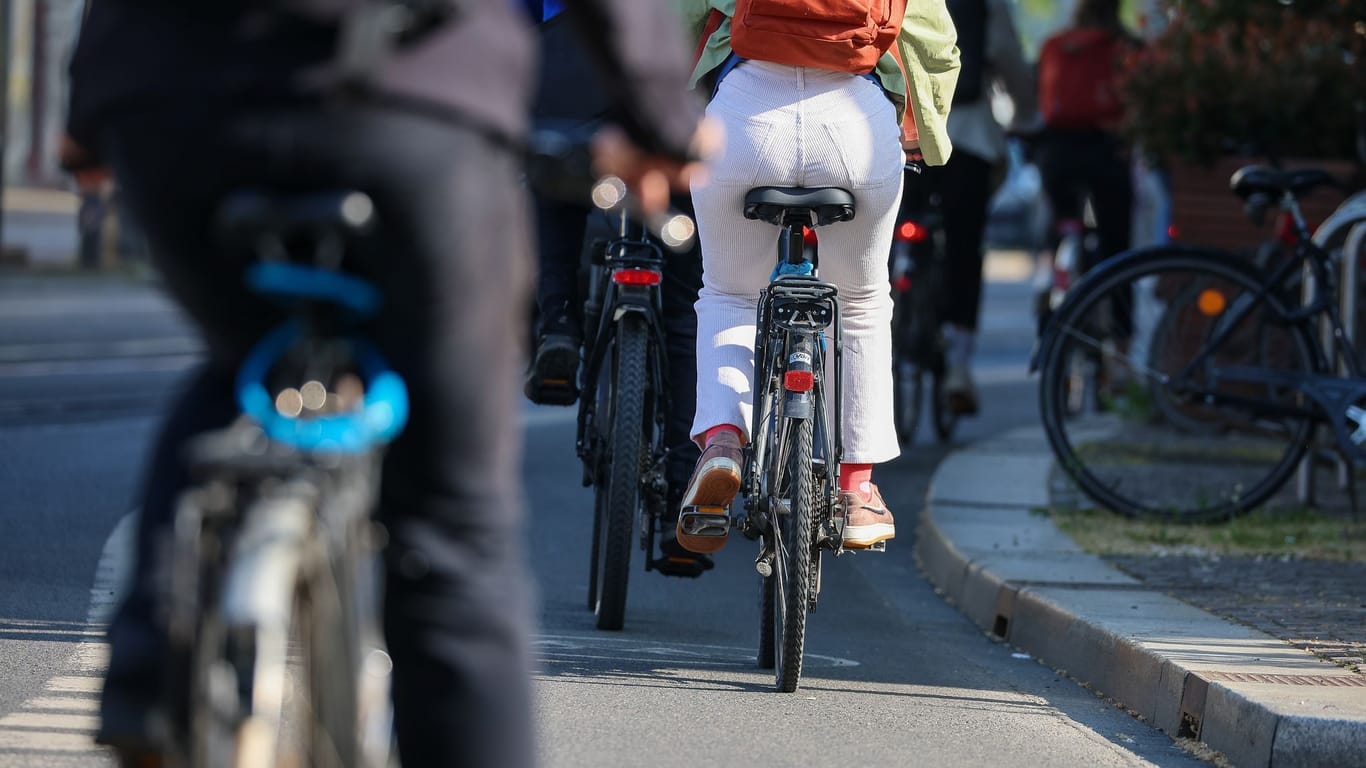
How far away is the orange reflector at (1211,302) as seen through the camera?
7.41 meters

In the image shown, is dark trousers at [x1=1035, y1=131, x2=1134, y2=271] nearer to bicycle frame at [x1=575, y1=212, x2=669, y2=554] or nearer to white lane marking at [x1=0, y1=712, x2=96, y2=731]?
bicycle frame at [x1=575, y1=212, x2=669, y2=554]

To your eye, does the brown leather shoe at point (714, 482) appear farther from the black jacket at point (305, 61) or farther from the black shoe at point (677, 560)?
the black jacket at point (305, 61)

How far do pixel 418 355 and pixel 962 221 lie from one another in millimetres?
7819

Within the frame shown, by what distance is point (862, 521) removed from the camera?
5.11 m

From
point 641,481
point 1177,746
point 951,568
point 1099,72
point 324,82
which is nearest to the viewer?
point 324,82

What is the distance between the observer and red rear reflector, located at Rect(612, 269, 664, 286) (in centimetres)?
568

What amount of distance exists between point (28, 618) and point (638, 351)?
64.4 inches

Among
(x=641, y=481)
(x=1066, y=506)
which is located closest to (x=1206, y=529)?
(x=1066, y=506)

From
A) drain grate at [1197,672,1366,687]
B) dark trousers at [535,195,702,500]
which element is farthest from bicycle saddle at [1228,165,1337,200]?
drain grate at [1197,672,1366,687]

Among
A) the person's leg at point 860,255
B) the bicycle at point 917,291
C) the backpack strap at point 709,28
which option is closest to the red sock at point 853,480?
the person's leg at point 860,255

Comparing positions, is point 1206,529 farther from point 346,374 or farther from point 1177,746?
point 346,374

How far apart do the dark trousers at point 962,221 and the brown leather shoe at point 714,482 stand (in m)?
4.91

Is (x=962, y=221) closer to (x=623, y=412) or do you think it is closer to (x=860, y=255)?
(x=623, y=412)

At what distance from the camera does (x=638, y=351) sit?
5.62 metres
